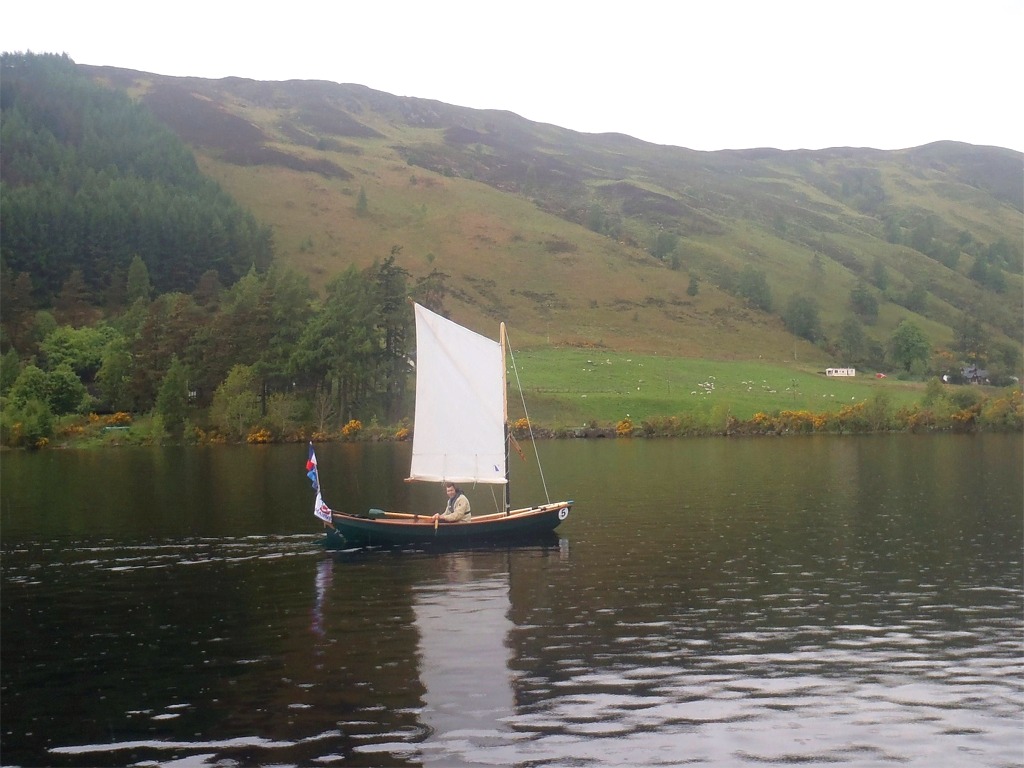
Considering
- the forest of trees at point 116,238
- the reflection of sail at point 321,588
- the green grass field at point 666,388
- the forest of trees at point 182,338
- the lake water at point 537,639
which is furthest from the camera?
the forest of trees at point 116,238

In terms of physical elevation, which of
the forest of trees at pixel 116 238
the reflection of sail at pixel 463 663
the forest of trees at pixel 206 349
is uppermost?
the forest of trees at pixel 116 238

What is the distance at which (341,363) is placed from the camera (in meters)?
120

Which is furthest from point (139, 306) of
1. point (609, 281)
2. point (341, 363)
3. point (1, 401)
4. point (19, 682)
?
point (19, 682)

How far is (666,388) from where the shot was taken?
133125 millimetres

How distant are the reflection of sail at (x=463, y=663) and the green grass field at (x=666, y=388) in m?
85.6

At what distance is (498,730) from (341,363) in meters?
104

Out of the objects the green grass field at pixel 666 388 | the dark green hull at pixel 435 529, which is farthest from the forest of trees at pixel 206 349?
the dark green hull at pixel 435 529

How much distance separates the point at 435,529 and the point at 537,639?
621 inches

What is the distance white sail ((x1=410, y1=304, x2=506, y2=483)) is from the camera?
42.6m

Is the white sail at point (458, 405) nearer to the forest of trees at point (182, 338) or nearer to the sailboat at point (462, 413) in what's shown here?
the sailboat at point (462, 413)

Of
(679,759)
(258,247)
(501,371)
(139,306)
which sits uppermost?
(258,247)

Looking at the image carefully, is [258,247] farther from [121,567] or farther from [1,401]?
[121,567]

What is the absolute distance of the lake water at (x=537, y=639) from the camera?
17.8 m

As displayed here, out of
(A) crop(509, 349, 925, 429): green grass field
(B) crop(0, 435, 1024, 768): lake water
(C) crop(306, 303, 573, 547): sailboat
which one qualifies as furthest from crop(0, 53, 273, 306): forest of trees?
(C) crop(306, 303, 573, 547): sailboat
